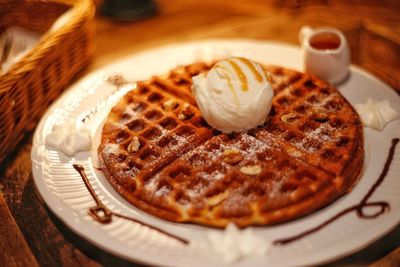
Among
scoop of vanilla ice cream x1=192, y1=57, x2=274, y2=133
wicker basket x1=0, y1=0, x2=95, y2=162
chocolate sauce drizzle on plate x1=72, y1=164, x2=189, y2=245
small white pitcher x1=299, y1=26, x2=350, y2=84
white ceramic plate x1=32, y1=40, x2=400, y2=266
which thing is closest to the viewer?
white ceramic plate x1=32, y1=40, x2=400, y2=266

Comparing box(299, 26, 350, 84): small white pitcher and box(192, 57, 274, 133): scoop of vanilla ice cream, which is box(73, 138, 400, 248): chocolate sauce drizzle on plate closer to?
box(192, 57, 274, 133): scoop of vanilla ice cream

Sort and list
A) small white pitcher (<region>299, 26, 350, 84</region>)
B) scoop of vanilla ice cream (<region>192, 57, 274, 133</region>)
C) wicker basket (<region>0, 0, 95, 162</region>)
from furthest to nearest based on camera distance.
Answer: small white pitcher (<region>299, 26, 350, 84</region>), wicker basket (<region>0, 0, 95, 162</region>), scoop of vanilla ice cream (<region>192, 57, 274, 133</region>)

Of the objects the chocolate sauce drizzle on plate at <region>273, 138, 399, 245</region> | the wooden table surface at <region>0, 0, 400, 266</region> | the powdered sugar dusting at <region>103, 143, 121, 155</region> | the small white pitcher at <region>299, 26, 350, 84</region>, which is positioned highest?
the small white pitcher at <region>299, 26, 350, 84</region>

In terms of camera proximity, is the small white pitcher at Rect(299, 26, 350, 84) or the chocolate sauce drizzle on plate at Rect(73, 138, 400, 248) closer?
the chocolate sauce drizzle on plate at Rect(73, 138, 400, 248)

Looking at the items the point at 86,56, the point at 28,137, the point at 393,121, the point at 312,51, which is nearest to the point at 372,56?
the point at 312,51

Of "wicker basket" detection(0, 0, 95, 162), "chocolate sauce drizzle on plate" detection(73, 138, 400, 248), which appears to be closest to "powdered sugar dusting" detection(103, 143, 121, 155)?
"chocolate sauce drizzle on plate" detection(73, 138, 400, 248)

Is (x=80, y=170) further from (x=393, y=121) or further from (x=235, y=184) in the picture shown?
(x=393, y=121)

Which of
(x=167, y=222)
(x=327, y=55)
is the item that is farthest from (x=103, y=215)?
(x=327, y=55)

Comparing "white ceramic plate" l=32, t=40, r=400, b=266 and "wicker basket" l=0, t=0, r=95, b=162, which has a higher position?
"wicker basket" l=0, t=0, r=95, b=162
